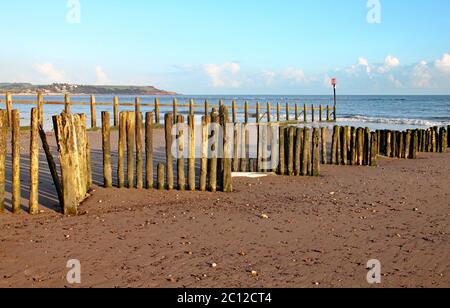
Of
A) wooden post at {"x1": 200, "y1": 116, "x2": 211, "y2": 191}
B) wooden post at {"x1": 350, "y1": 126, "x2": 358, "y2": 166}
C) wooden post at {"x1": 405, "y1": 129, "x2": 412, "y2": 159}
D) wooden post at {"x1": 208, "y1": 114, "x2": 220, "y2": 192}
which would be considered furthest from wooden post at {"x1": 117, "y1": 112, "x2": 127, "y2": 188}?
wooden post at {"x1": 405, "y1": 129, "x2": 412, "y2": 159}

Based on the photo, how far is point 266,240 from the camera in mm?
6230

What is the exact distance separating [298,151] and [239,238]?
4.81 metres

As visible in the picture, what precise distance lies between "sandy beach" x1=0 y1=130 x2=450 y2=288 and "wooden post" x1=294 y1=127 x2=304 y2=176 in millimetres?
1192

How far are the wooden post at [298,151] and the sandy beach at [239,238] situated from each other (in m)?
1.19

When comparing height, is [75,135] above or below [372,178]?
above

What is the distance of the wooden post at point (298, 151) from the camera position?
35.0 ft

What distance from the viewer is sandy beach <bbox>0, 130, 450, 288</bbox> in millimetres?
4984

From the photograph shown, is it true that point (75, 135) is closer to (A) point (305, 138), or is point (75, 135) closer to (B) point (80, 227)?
(B) point (80, 227)

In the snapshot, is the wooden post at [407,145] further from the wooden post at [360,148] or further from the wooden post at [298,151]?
the wooden post at [298,151]

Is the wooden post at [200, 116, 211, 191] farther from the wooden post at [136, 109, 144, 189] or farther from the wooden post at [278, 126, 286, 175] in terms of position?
the wooden post at [278, 126, 286, 175]

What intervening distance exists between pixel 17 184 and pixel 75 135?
105cm
